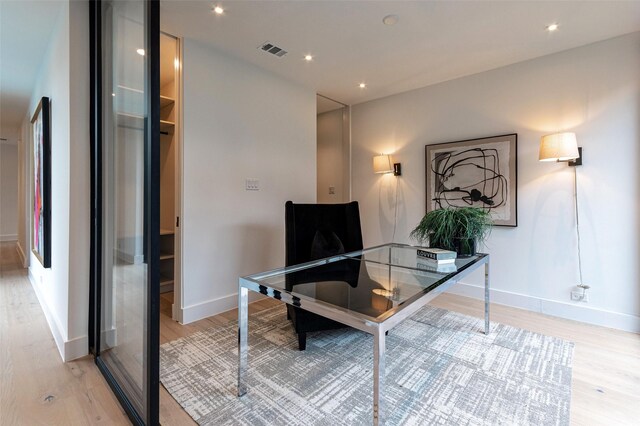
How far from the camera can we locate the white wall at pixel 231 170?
8.73 ft

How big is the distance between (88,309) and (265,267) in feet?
5.30

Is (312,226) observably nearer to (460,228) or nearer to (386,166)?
(460,228)

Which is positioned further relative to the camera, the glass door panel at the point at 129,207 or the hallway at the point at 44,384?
the hallway at the point at 44,384

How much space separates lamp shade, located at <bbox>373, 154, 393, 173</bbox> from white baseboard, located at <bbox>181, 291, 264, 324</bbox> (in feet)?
7.93

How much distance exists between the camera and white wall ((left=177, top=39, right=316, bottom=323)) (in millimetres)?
2662

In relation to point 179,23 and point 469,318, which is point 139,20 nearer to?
point 179,23

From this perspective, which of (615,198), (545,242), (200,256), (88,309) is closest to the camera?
(88,309)

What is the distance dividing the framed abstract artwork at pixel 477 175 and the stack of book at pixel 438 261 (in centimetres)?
150

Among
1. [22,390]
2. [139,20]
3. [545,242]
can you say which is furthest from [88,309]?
[545,242]

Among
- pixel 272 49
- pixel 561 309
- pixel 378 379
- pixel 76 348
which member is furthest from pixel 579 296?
pixel 76 348

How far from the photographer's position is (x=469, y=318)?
2.76 metres

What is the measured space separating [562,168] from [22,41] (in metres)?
5.01

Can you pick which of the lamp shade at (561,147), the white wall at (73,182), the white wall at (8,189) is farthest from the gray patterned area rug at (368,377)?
the white wall at (8,189)

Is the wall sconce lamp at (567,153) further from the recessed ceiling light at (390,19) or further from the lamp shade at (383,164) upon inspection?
the recessed ceiling light at (390,19)
